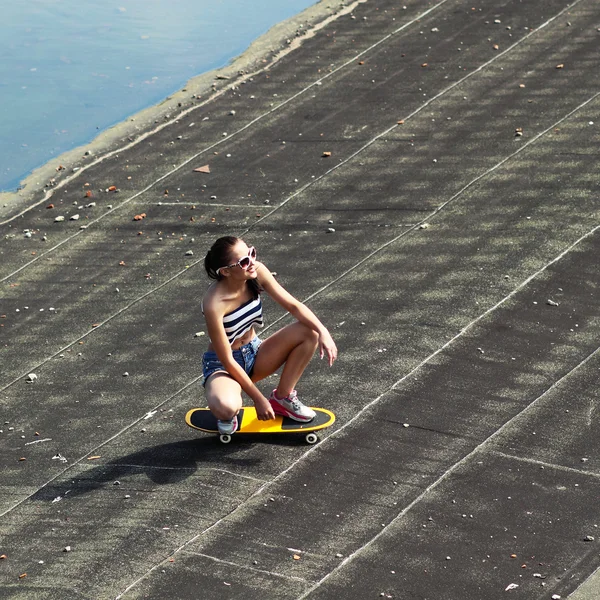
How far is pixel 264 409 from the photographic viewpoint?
613cm

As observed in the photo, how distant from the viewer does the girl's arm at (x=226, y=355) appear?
614cm

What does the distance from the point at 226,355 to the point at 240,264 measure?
53 cm

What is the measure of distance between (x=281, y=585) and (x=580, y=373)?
267 cm

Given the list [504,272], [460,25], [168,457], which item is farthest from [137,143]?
[168,457]

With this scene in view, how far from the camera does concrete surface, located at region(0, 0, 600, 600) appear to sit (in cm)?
560

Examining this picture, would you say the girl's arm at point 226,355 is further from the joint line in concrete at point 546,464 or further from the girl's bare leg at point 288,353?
the joint line in concrete at point 546,464

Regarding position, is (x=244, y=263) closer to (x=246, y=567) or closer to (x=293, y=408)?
(x=293, y=408)

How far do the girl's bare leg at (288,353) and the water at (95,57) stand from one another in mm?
10106

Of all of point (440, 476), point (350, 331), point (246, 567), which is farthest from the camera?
point (350, 331)

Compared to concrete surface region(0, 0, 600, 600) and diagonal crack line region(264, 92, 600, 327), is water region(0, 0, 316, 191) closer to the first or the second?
concrete surface region(0, 0, 600, 600)

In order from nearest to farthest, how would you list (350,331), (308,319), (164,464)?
(308,319) < (164,464) < (350,331)

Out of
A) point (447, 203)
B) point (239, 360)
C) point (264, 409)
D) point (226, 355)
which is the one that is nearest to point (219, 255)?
point (226, 355)

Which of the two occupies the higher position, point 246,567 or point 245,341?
point 245,341

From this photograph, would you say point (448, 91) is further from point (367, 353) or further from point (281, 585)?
point (281, 585)
